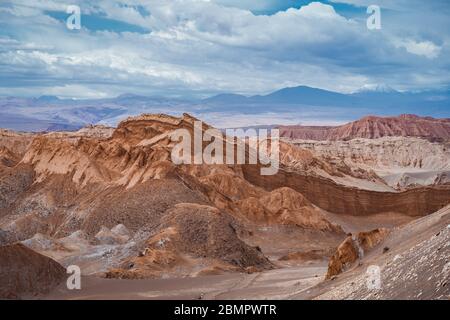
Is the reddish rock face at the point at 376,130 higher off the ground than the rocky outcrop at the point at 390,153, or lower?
higher

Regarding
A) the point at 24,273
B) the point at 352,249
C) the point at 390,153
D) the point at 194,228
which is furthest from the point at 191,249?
the point at 390,153

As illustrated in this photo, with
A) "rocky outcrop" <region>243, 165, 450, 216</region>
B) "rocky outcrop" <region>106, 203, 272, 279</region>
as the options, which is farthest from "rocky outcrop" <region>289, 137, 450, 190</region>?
"rocky outcrop" <region>106, 203, 272, 279</region>

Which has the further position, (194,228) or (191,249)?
(194,228)

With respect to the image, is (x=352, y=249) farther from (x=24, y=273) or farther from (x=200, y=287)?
(x=24, y=273)

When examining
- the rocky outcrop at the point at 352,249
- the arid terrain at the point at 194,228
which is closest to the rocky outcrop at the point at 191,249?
the arid terrain at the point at 194,228

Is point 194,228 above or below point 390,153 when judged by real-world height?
below

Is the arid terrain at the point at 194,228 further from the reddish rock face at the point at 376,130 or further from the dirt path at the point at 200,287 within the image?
the reddish rock face at the point at 376,130
